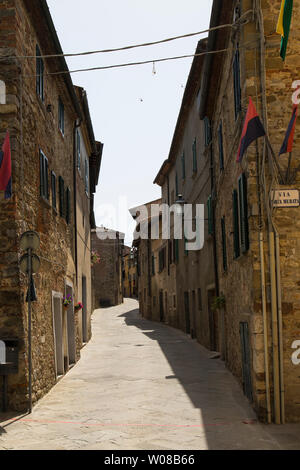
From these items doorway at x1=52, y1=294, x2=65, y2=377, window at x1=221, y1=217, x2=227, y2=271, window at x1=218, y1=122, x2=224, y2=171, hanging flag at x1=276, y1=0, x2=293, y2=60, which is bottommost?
doorway at x1=52, y1=294, x2=65, y2=377

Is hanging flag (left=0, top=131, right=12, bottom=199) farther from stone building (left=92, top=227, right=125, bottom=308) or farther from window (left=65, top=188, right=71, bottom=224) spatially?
stone building (left=92, top=227, right=125, bottom=308)

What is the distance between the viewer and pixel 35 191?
10.5 m

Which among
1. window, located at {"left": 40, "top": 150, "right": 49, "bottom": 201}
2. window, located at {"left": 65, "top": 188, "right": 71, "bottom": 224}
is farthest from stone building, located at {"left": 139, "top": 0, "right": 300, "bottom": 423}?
window, located at {"left": 65, "top": 188, "right": 71, "bottom": 224}

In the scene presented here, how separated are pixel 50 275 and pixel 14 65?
4.44 meters

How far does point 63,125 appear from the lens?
1502cm

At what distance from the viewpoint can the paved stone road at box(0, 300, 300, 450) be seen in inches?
277

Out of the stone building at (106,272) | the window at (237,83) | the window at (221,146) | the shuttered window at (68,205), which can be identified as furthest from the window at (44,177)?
the stone building at (106,272)

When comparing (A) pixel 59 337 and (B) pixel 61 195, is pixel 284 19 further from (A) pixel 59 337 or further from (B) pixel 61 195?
(A) pixel 59 337

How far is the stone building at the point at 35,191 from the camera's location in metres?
9.00

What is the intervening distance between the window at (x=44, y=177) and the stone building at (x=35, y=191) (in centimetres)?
2

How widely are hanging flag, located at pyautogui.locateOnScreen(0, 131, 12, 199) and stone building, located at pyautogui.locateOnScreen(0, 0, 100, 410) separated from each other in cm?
26

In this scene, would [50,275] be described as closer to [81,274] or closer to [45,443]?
[45,443]

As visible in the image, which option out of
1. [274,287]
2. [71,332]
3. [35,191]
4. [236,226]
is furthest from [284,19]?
[71,332]
